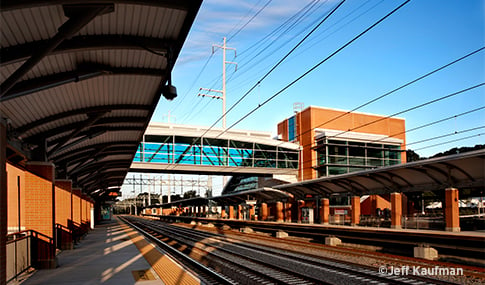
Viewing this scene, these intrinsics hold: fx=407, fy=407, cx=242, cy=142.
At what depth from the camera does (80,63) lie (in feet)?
28.6

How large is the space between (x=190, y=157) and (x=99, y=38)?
40.6m

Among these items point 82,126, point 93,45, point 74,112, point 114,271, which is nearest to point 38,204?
point 82,126

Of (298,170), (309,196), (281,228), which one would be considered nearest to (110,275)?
(281,228)

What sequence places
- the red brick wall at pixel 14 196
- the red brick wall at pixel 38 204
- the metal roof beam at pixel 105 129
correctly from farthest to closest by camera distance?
the metal roof beam at pixel 105 129 < the red brick wall at pixel 14 196 < the red brick wall at pixel 38 204

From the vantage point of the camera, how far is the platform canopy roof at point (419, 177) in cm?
1902

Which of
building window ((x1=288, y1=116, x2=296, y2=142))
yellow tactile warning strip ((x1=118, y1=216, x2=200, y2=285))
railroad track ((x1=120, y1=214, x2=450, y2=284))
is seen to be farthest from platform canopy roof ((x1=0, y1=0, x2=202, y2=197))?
building window ((x1=288, y1=116, x2=296, y2=142))

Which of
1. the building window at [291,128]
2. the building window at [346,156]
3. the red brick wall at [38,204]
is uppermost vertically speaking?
the building window at [291,128]

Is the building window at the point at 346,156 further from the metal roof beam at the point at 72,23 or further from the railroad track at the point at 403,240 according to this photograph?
the metal roof beam at the point at 72,23

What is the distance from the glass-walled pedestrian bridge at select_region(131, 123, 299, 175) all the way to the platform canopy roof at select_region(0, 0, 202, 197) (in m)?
31.3

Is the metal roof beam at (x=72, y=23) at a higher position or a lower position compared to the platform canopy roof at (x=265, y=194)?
higher

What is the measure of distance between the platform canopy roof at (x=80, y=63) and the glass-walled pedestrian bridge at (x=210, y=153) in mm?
31259

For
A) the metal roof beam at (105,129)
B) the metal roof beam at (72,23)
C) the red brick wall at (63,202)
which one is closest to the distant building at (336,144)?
the red brick wall at (63,202)

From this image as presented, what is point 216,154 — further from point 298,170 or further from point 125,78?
point 125,78

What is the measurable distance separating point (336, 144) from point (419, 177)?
26.8m
